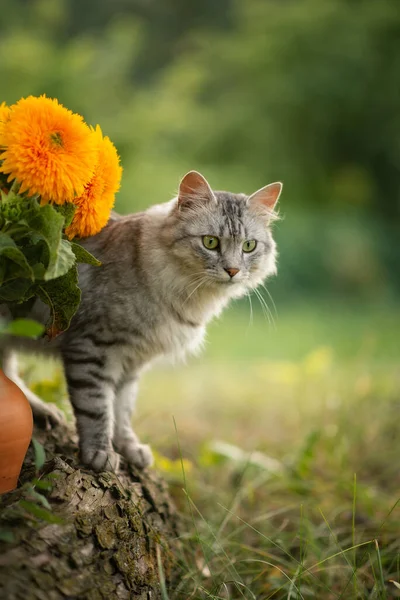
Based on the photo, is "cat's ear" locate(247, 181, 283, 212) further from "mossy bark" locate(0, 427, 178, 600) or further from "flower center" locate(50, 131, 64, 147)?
"mossy bark" locate(0, 427, 178, 600)

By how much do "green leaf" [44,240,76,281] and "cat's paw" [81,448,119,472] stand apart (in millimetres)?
680

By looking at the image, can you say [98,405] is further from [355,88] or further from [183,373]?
[355,88]

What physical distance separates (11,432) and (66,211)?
599mm

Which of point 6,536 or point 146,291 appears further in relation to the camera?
point 146,291

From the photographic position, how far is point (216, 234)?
224cm

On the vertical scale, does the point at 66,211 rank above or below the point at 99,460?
above

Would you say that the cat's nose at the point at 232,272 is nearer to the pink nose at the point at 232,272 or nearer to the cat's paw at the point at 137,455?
the pink nose at the point at 232,272

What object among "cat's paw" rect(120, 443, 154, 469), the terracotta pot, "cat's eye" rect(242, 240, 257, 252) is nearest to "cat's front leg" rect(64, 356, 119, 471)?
"cat's paw" rect(120, 443, 154, 469)

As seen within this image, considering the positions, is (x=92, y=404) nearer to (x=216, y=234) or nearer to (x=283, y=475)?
(x=216, y=234)

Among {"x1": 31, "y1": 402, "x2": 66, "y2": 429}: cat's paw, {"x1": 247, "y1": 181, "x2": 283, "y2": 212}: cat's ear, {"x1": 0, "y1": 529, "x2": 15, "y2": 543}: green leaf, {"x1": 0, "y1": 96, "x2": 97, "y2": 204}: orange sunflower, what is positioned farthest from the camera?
{"x1": 247, "y1": 181, "x2": 283, "y2": 212}: cat's ear

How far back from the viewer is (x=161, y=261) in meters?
2.23

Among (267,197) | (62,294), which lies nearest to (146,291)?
(62,294)

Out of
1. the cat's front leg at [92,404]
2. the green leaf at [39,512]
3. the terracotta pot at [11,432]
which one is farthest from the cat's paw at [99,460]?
the green leaf at [39,512]

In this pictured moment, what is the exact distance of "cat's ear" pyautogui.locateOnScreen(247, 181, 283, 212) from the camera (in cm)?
236
